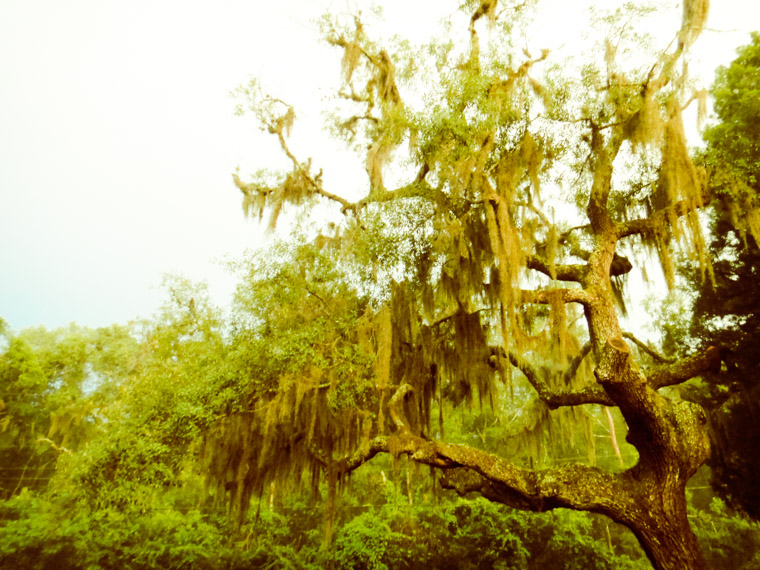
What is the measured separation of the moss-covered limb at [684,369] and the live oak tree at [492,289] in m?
0.02

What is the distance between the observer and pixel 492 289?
21.9 feet

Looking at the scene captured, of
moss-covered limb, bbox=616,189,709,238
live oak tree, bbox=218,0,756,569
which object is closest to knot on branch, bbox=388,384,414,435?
live oak tree, bbox=218,0,756,569

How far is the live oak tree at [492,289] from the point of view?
4.71 m

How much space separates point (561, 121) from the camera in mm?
6301

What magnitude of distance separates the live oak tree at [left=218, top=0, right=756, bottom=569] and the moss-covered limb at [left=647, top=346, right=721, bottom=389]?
→ 22 mm

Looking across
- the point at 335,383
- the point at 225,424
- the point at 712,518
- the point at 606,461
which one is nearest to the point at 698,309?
the point at 335,383

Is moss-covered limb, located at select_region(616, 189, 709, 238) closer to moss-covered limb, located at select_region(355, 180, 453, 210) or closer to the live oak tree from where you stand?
A: the live oak tree

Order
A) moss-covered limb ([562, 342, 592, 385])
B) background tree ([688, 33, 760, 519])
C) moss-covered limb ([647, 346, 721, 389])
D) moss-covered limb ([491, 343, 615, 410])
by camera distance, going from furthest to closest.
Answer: moss-covered limb ([562, 342, 592, 385]), background tree ([688, 33, 760, 519]), moss-covered limb ([491, 343, 615, 410]), moss-covered limb ([647, 346, 721, 389])

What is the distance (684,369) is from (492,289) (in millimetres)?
2673

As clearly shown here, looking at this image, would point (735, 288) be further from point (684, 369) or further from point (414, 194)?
point (414, 194)

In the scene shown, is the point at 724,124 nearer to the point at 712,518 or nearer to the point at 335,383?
the point at 335,383

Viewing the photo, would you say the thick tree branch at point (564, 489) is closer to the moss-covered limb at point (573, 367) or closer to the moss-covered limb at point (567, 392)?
the moss-covered limb at point (567, 392)

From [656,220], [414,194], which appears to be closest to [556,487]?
[656,220]

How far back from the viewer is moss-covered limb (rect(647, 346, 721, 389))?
16.2 ft
